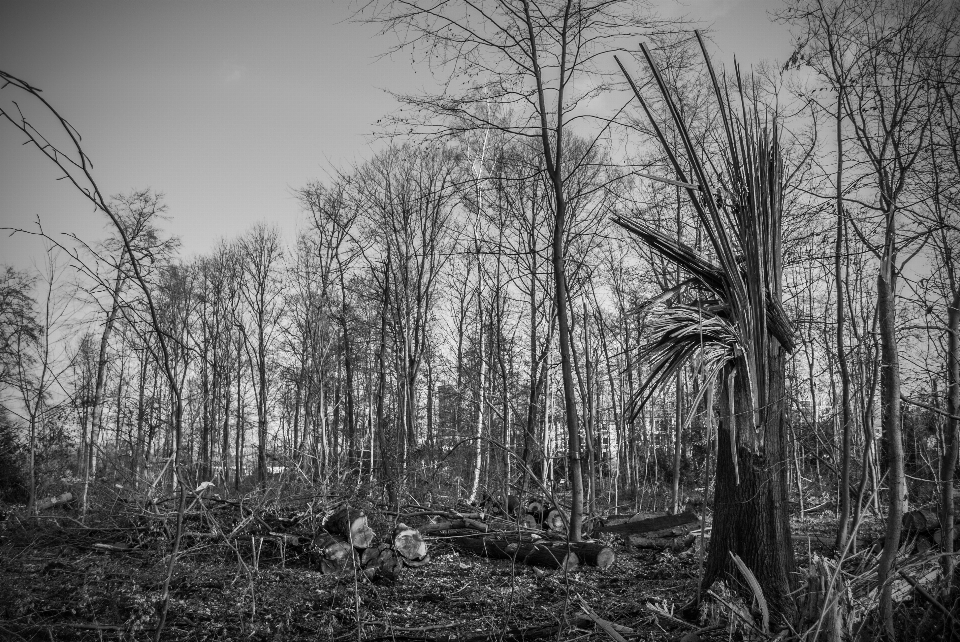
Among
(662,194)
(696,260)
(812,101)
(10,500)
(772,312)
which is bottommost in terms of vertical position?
(10,500)

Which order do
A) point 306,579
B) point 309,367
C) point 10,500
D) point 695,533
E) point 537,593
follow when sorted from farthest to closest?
1. point 309,367
2. point 10,500
3. point 695,533
4. point 306,579
5. point 537,593

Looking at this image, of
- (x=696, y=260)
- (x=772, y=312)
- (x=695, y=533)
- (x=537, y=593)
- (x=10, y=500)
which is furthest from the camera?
(x=10, y=500)

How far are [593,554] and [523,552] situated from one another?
34.3 inches

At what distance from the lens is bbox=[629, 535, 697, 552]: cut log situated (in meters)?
8.25

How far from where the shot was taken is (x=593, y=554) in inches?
273

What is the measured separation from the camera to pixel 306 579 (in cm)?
638

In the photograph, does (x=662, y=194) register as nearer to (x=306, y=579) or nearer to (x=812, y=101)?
(x=812, y=101)

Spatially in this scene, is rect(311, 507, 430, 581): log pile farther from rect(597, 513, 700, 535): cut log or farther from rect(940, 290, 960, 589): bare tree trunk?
rect(940, 290, 960, 589): bare tree trunk

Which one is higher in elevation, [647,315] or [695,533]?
[647,315]

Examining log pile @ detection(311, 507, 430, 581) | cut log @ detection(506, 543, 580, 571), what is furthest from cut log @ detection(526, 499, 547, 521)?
log pile @ detection(311, 507, 430, 581)

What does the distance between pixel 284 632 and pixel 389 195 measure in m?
11.4

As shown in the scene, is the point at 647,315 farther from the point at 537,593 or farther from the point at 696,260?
the point at 537,593

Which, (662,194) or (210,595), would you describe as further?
(662,194)

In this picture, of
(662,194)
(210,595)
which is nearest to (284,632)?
(210,595)
